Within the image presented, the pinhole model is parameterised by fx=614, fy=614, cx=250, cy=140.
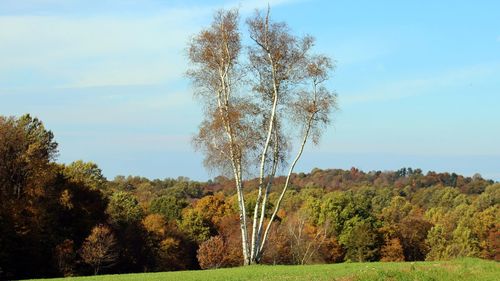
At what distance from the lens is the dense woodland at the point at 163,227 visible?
48.7 meters

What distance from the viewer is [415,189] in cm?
16638

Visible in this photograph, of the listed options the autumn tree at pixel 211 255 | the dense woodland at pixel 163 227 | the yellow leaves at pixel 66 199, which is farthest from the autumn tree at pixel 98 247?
the autumn tree at pixel 211 255

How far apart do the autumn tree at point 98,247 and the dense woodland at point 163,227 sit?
3.9 inches

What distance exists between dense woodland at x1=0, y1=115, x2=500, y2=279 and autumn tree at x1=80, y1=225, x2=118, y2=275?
0.32 feet

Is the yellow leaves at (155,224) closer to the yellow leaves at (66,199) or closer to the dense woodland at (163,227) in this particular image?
the dense woodland at (163,227)

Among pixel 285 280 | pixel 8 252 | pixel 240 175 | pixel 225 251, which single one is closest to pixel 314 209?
pixel 225 251

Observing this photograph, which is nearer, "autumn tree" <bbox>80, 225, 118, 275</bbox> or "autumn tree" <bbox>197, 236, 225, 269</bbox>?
"autumn tree" <bbox>80, 225, 118, 275</bbox>

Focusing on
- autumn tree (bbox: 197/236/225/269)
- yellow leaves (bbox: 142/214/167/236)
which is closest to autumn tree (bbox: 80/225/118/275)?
autumn tree (bbox: 197/236/225/269)

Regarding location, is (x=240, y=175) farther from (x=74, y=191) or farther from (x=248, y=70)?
(x=74, y=191)

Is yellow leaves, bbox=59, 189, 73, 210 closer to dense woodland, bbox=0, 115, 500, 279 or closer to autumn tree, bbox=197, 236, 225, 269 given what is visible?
dense woodland, bbox=0, 115, 500, 279

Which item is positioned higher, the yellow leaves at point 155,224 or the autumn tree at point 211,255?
the yellow leaves at point 155,224

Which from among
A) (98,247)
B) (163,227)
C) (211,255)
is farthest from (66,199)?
(163,227)

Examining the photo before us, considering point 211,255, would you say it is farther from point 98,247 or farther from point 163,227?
point 98,247

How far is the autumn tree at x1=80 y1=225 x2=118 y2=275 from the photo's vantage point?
170 feet
